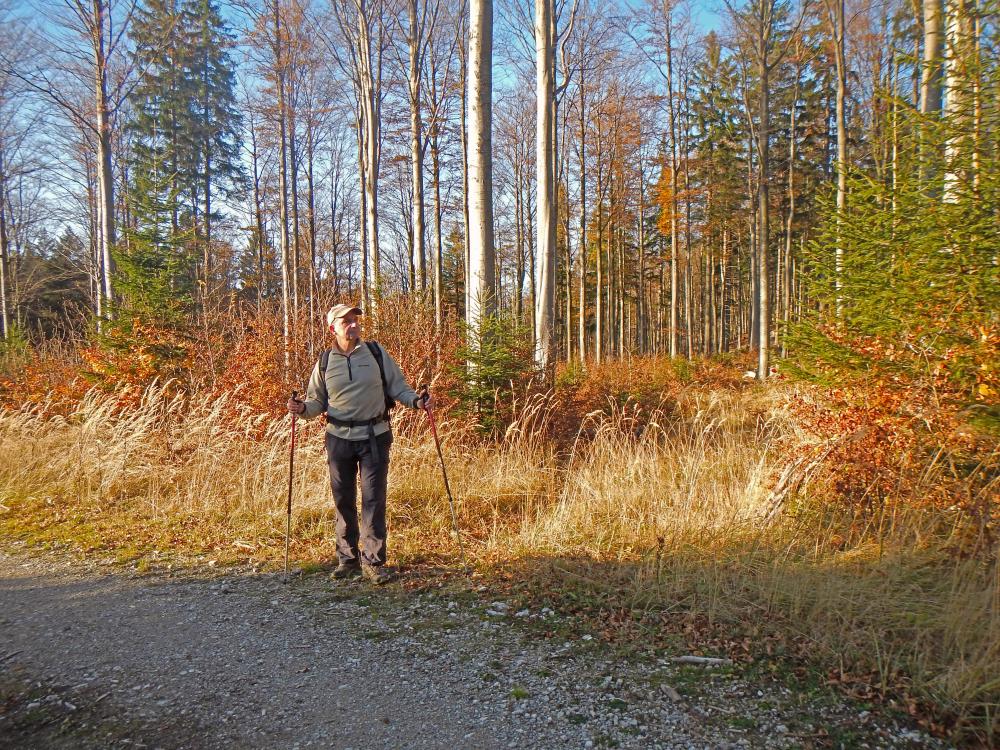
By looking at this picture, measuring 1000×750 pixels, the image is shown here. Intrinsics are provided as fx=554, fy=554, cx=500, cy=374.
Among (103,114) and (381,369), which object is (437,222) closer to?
(103,114)

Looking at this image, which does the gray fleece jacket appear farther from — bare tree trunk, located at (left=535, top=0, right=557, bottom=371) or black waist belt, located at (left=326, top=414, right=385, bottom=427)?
bare tree trunk, located at (left=535, top=0, right=557, bottom=371)

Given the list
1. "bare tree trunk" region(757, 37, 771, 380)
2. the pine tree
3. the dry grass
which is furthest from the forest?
the pine tree

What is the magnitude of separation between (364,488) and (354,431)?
48cm

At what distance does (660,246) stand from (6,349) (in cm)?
3259

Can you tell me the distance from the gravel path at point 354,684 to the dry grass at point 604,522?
62 centimetres

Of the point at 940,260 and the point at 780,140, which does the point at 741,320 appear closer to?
the point at 780,140

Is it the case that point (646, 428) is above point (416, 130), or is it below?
below

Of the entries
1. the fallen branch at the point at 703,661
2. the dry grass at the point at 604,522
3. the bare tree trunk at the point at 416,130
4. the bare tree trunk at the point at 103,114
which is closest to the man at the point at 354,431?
the dry grass at the point at 604,522

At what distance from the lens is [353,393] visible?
4492 millimetres

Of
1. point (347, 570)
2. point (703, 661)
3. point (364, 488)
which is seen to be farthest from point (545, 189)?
point (703, 661)

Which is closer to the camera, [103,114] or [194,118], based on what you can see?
[103,114]

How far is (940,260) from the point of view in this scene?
14.3ft

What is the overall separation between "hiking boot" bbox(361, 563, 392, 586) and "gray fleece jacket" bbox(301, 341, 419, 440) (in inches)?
41.2

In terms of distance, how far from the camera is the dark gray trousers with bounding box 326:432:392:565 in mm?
4520
